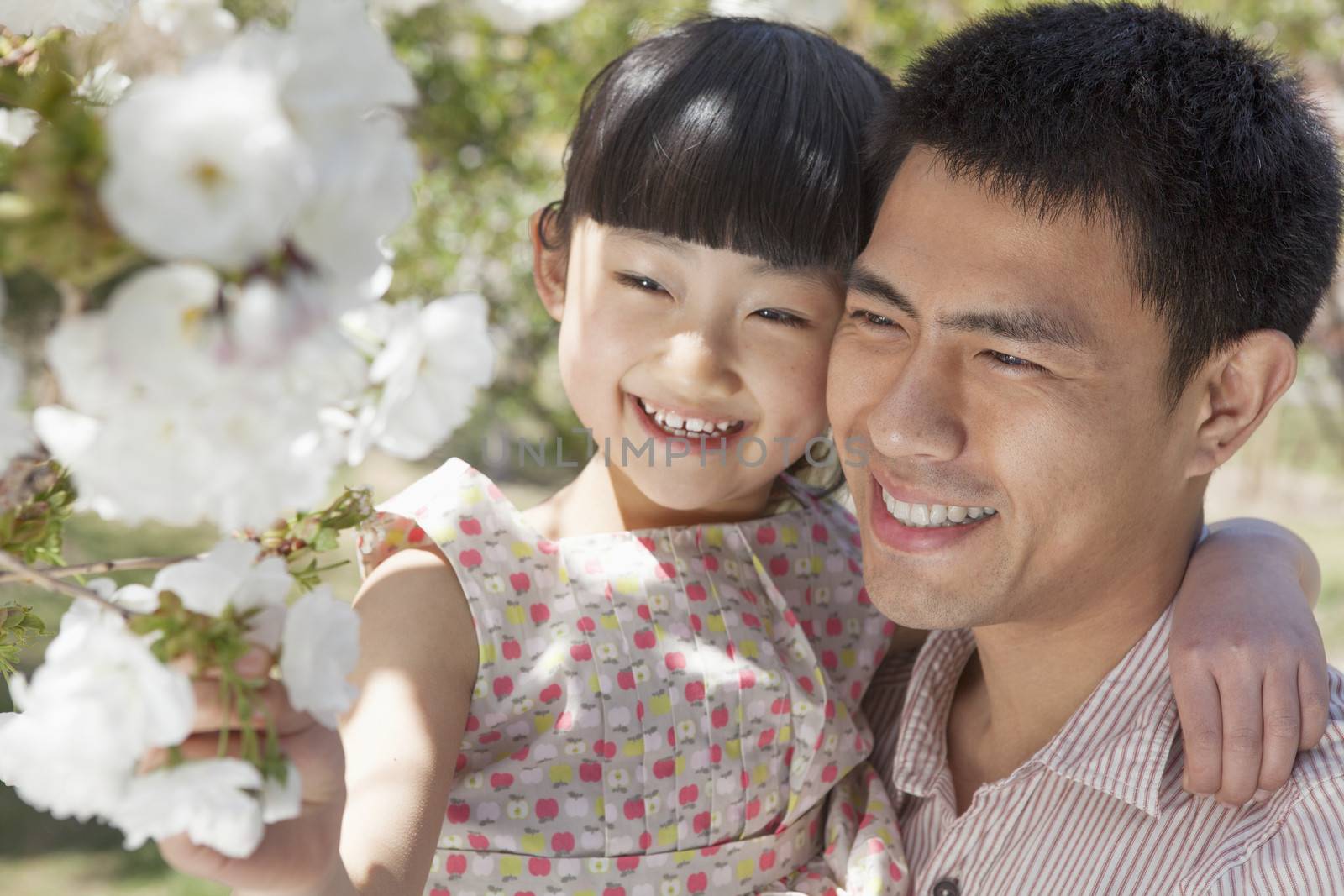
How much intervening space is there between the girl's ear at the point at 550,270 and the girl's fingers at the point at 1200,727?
3.65ft

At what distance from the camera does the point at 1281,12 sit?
4570 mm

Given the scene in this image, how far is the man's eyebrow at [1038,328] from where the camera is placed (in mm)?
1637

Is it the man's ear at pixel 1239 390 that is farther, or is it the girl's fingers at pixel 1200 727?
the man's ear at pixel 1239 390

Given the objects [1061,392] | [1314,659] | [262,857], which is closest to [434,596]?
[262,857]

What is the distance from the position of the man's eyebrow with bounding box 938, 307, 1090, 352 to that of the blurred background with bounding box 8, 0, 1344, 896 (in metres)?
2.43

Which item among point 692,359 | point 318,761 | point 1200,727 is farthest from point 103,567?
point 1200,727

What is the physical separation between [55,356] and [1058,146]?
1.34 meters

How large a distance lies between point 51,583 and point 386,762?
760mm

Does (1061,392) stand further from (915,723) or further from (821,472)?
(821,472)

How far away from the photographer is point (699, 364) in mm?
1822

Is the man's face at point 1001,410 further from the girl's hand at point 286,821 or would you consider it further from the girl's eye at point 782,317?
the girl's hand at point 286,821

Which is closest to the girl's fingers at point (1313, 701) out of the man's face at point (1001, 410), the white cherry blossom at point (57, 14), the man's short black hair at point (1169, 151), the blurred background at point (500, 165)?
the man's face at point (1001, 410)

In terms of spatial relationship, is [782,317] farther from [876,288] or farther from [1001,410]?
[1001,410]

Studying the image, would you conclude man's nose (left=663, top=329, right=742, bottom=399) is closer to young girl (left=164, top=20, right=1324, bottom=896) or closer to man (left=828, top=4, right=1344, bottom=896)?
young girl (left=164, top=20, right=1324, bottom=896)
